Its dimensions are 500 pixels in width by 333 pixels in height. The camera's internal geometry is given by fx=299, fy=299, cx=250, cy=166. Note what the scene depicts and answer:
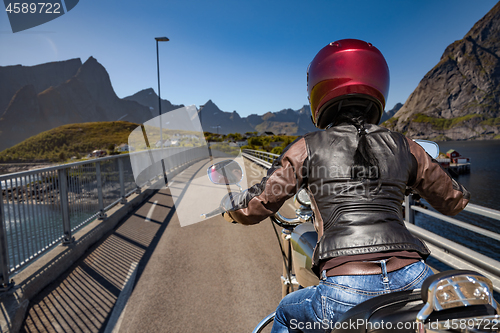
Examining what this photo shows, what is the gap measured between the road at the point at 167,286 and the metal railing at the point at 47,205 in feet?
1.70

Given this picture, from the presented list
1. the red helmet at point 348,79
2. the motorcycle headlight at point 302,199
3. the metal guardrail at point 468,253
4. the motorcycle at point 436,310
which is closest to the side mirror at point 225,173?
the motorcycle headlight at point 302,199

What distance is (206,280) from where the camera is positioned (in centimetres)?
390

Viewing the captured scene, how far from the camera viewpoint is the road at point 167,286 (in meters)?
2.98

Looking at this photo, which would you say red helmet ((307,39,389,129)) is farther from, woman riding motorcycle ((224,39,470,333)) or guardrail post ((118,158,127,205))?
guardrail post ((118,158,127,205))

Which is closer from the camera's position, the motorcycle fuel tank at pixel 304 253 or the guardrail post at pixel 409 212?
the motorcycle fuel tank at pixel 304 253

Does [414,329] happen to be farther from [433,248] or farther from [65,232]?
[65,232]

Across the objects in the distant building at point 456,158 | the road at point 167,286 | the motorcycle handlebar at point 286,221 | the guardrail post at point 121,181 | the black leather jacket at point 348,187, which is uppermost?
the black leather jacket at point 348,187

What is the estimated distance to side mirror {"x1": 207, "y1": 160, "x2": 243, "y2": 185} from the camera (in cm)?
168

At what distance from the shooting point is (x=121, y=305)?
3.32 meters

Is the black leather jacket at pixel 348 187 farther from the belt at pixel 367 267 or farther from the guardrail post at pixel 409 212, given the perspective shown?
the guardrail post at pixel 409 212

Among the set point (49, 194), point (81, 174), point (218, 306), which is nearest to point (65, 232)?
point (49, 194)

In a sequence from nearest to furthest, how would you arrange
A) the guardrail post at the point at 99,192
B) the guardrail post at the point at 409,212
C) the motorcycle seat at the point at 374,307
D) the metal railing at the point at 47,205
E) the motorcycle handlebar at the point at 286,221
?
the motorcycle seat at the point at 374,307 < the motorcycle handlebar at the point at 286,221 < the metal railing at the point at 47,205 < the guardrail post at the point at 409,212 < the guardrail post at the point at 99,192

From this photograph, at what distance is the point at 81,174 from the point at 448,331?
5.98 m

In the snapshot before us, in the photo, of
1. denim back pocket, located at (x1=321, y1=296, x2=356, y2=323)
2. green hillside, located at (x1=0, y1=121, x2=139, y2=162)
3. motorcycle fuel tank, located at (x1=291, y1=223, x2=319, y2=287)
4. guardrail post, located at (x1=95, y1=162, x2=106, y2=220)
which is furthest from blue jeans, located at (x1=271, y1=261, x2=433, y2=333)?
green hillside, located at (x1=0, y1=121, x2=139, y2=162)
